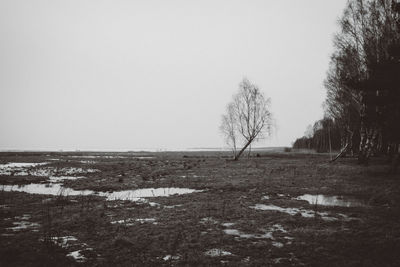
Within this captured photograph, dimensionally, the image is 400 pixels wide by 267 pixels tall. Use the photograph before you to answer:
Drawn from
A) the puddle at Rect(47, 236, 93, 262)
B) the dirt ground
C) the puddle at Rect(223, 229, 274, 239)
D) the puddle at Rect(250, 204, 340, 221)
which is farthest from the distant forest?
the puddle at Rect(47, 236, 93, 262)

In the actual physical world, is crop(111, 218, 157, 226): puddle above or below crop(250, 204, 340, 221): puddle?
above

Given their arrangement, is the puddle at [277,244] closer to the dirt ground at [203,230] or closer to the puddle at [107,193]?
the dirt ground at [203,230]

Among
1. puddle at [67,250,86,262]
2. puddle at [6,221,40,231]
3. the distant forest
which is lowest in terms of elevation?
puddle at [6,221,40,231]

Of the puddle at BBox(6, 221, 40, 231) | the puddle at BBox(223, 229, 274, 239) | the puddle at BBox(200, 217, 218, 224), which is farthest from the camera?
the puddle at BBox(200, 217, 218, 224)

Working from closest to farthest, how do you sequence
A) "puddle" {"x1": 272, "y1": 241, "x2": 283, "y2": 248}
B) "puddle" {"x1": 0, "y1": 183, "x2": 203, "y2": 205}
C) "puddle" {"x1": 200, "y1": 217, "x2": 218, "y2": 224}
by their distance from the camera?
1. "puddle" {"x1": 272, "y1": 241, "x2": 283, "y2": 248}
2. "puddle" {"x1": 200, "y1": 217, "x2": 218, "y2": 224}
3. "puddle" {"x1": 0, "y1": 183, "x2": 203, "y2": 205}

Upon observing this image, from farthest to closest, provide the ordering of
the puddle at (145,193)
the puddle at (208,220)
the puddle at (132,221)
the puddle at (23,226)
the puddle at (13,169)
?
1. the puddle at (13,169)
2. the puddle at (145,193)
3. the puddle at (208,220)
4. the puddle at (132,221)
5. the puddle at (23,226)

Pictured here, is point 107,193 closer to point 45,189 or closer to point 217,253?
point 45,189

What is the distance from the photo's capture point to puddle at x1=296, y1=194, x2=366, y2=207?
43.1ft

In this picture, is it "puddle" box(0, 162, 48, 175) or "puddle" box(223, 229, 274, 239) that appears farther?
"puddle" box(0, 162, 48, 175)

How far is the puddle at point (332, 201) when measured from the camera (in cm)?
1313

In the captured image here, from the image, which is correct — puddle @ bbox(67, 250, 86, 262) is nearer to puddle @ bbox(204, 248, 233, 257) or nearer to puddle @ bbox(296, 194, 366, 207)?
puddle @ bbox(204, 248, 233, 257)

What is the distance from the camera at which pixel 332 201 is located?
14.0 m

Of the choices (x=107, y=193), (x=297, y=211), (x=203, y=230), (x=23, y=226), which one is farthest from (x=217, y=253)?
(x=107, y=193)

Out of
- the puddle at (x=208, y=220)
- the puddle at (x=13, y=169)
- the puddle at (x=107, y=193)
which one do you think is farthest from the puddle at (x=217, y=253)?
the puddle at (x=13, y=169)
